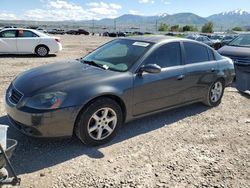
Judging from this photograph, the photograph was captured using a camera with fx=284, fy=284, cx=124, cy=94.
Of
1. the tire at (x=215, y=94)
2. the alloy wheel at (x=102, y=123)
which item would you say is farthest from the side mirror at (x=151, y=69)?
the tire at (x=215, y=94)

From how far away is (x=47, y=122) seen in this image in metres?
3.62

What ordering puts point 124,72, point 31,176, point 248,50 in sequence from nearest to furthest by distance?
1. point 31,176
2. point 124,72
3. point 248,50

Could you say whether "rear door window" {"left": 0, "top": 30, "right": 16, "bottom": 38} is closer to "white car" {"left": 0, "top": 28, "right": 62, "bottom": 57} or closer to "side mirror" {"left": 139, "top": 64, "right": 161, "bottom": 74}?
"white car" {"left": 0, "top": 28, "right": 62, "bottom": 57}

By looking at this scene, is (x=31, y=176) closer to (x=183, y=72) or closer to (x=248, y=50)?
(x=183, y=72)

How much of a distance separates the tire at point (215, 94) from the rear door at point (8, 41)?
9.79m

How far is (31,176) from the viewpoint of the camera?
Result: 10.9ft

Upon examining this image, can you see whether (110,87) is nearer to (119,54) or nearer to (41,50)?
(119,54)

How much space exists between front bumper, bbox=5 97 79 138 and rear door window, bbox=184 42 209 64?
264 centimetres

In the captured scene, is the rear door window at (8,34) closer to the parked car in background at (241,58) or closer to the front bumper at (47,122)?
the parked car in background at (241,58)

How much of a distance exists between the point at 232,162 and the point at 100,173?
1842 millimetres

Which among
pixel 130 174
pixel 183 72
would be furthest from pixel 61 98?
pixel 183 72

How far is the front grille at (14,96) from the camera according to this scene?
12.7 feet

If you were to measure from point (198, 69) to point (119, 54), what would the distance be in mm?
1611

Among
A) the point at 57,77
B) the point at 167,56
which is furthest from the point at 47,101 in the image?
the point at 167,56
